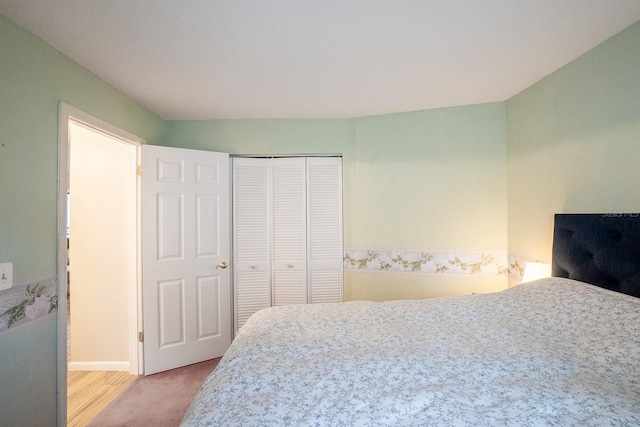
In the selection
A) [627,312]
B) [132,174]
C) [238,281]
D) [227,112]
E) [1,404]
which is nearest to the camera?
[627,312]

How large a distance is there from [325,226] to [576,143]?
6.25 feet

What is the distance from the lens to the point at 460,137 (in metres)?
2.43

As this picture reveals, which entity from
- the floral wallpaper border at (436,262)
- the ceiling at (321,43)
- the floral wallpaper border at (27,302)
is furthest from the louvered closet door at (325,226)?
the floral wallpaper border at (27,302)

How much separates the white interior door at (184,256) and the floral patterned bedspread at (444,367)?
1214 mm

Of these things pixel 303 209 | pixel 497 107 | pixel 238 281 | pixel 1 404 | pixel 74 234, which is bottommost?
pixel 1 404

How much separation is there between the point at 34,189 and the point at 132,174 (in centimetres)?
92

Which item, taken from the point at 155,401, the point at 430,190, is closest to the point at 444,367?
the point at 430,190

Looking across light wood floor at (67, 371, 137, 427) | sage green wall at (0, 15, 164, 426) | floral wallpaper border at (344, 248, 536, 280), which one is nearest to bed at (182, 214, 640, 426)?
floral wallpaper border at (344, 248, 536, 280)

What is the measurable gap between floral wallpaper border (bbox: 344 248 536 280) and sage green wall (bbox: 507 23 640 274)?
0.14 m

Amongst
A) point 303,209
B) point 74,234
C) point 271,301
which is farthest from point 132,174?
point 271,301

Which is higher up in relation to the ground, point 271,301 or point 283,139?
point 283,139

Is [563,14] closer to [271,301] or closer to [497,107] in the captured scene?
[497,107]

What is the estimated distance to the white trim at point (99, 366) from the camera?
2.42m

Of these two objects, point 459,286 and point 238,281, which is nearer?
point 459,286
